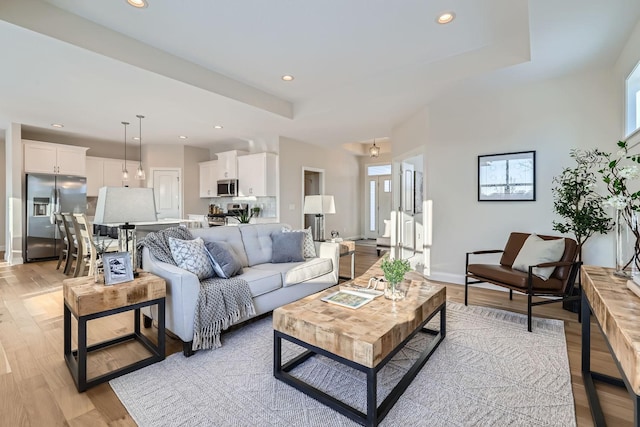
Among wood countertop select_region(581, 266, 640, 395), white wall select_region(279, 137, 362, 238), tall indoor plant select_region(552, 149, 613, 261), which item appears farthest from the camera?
white wall select_region(279, 137, 362, 238)

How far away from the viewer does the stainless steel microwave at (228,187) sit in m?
6.98

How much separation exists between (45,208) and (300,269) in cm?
572

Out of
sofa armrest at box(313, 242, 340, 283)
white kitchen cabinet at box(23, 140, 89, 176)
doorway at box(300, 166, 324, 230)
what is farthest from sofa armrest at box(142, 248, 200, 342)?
white kitchen cabinet at box(23, 140, 89, 176)

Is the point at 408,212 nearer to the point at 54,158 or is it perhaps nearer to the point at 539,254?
the point at 539,254

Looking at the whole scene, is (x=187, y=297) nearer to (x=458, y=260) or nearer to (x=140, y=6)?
(x=140, y=6)

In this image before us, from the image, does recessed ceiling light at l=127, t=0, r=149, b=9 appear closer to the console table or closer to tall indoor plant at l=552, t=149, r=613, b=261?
the console table

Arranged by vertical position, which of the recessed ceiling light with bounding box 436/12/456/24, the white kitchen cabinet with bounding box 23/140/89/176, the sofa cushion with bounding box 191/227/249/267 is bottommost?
the sofa cushion with bounding box 191/227/249/267

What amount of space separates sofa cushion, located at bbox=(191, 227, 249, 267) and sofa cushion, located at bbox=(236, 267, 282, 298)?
270 millimetres

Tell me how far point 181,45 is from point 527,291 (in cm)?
425

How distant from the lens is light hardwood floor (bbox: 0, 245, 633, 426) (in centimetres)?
169

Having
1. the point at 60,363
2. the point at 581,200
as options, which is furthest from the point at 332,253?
the point at 581,200

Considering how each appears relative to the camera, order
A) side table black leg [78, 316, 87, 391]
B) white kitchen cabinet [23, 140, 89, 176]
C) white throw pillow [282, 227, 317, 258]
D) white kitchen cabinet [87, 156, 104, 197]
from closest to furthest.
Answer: side table black leg [78, 316, 87, 391] → white throw pillow [282, 227, 317, 258] → white kitchen cabinet [23, 140, 89, 176] → white kitchen cabinet [87, 156, 104, 197]

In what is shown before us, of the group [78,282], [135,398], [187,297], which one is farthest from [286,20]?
[135,398]

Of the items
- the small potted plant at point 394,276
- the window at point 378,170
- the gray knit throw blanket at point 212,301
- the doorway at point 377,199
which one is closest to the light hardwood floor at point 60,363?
the gray knit throw blanket at point 212,301
